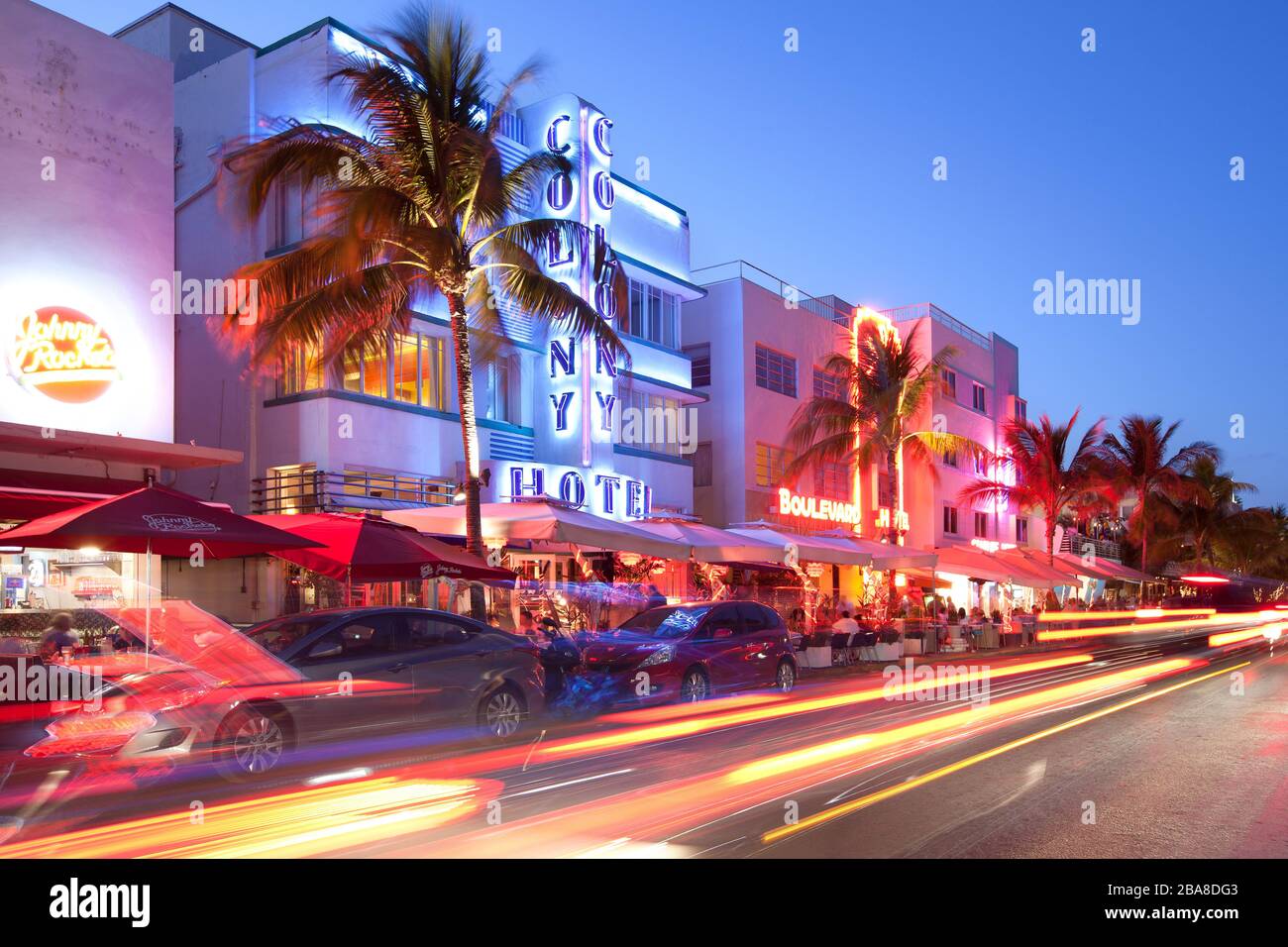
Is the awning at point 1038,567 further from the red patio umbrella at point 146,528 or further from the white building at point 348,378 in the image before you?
the red patio umbrella at point 146,528

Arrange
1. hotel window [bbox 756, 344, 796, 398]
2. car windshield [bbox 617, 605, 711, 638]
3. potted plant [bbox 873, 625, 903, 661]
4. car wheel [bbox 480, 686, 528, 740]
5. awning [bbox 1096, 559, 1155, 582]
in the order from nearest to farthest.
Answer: car wheel [bbox 480, 686, 528, 740], car windshield [bbox 617, 605, 711, 638], potted plant [bbox 873, 625, 903, 661], hotel window [bbox 756, 344, 796, 398], awning [bbox 1096, 559, 1155, 582]

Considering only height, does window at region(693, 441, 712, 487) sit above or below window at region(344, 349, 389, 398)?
below

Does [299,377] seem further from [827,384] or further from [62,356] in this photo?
[827,384]

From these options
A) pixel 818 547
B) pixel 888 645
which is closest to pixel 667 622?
pixel 818 547

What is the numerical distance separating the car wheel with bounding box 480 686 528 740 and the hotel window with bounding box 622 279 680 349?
18.0 metres

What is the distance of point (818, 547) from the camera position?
23.7m

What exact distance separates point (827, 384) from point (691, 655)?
23910 mm

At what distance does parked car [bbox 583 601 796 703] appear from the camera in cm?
1507

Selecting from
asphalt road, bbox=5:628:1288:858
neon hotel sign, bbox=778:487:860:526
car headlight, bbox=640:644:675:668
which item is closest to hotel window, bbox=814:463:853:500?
neon hotel sign, bbox=778:487:860:526

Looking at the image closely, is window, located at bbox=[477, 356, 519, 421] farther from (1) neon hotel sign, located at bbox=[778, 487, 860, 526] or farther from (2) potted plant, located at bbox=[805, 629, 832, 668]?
(1) neon hotel sign, located at bbox=[778, 487, 860, 526]

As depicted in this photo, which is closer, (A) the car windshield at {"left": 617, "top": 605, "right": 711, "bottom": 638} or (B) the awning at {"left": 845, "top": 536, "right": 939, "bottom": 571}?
(A) the car windshield at {"left": 617, "top": 605, "right": 711, "bottom": 638}

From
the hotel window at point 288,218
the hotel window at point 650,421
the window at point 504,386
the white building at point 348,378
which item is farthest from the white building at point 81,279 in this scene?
the hotel window at point 650,421
